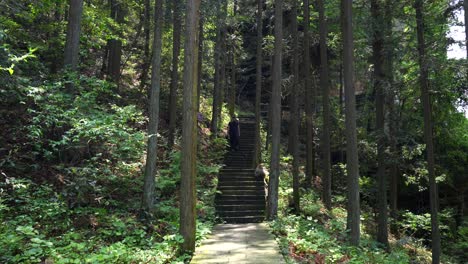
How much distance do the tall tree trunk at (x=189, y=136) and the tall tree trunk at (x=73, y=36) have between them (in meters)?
4.94

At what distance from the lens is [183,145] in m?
7.37

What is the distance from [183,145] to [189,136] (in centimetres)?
22

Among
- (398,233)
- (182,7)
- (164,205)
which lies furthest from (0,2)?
(398,233)

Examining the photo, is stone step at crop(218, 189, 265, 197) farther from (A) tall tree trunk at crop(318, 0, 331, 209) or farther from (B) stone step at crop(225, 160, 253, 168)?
(B) stone step at crop(225, 160, 253, 168)

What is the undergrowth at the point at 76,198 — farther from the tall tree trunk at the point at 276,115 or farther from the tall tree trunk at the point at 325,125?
the tall tree trunk at the point at 325,125

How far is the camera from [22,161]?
9680mm

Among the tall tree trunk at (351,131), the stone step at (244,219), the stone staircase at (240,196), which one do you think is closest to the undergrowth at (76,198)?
the stone step at (244,219)

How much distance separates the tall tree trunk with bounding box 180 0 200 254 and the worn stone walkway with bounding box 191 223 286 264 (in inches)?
25.4

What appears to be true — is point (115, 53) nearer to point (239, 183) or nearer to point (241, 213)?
point (239, 183)

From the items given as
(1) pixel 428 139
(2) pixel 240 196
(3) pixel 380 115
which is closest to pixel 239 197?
(2) pixel 240 196

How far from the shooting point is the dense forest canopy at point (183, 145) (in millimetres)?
7449

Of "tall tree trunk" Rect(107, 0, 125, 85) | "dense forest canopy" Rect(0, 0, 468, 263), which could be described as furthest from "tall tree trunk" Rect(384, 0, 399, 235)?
"tall tree trunk" Rect(107, 0, 125, 85)

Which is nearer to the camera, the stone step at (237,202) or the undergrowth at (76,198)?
the undergrowth at (76,198)

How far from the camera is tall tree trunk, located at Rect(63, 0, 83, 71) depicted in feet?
35.5
